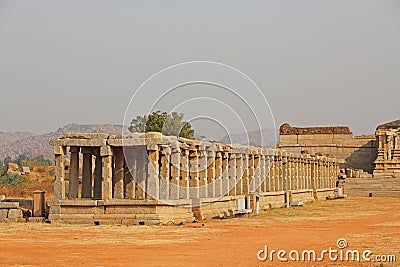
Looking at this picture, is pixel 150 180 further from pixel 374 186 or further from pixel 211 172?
pixel 374 186

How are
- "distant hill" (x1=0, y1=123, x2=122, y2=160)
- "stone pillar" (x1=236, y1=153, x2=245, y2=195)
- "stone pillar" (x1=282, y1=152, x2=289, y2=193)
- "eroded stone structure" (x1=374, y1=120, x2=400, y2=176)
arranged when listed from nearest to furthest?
"stone pillar" (x1=236, y1=153, x2=245, y2=195)
"stone pillar" (x1=282, y1=152, x2=289, y2=193)
"eroded stone structure" (x1=374, y1=120, x2=400, y2=176)
"distant hill" (x1=0, y1=123, x2=122, y2=160)

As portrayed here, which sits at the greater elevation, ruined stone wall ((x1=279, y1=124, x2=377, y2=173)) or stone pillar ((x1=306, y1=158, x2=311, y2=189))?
ruined stone wall ((x1=279, y1=124, x2=377, y2=173))

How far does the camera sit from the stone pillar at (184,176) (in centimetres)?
2954

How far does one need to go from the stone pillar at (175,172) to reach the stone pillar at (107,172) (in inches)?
113

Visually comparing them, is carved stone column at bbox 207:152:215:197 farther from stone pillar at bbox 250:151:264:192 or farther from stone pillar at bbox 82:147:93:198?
stone pillar at bbox 250:151:264:192

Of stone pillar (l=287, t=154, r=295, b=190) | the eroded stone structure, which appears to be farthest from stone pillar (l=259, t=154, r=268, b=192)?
the eroded stone structure

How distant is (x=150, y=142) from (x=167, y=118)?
122ft

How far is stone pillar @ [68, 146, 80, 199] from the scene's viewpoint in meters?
28.6

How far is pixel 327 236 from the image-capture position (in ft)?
69.9

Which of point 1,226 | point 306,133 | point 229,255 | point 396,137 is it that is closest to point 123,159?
point 1,226

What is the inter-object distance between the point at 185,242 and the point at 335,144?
64.7 metres

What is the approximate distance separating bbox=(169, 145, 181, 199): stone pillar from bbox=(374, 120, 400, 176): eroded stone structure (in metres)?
45.1

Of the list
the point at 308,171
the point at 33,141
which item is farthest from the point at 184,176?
the point at 33,141

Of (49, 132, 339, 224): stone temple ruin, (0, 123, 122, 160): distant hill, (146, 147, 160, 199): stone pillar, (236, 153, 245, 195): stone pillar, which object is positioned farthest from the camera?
(0, 123, 122, 160): distant hill
